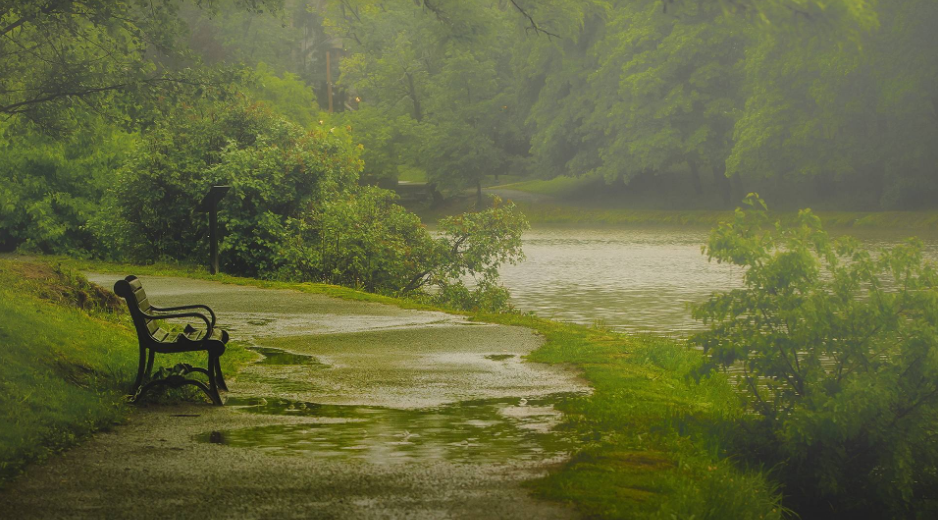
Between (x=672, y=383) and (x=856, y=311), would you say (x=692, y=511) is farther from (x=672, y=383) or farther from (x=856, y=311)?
(x=672, y=383)

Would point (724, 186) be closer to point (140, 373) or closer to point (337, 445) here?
point (140, 373)

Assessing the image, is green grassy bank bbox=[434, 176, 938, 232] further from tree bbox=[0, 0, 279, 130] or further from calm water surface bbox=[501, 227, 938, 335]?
tree bbox=[0, 0, 279, 130]

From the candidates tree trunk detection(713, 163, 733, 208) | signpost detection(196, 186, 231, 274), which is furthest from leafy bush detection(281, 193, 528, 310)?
tree trunk detection(713, 163, 733, 208)

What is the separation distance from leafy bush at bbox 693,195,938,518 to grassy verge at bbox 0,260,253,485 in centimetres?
486

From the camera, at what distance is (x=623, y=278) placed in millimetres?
29016

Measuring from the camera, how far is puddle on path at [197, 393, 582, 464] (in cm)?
776

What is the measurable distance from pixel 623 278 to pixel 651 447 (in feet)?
68.5

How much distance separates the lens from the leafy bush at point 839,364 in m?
8.51

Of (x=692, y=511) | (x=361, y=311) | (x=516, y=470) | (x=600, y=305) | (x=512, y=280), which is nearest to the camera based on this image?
(x=692, y=511)

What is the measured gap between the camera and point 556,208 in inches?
2539

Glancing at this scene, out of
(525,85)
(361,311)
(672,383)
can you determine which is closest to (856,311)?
(672,383)

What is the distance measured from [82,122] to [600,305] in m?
11.1

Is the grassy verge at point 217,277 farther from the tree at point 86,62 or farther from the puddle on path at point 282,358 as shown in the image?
the puddle on path at point 282,358

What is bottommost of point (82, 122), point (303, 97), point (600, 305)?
point (600, 305)
